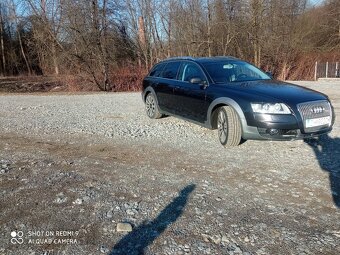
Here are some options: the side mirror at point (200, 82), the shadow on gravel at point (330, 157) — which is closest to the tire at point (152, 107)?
the side mirror at point (200, 82)

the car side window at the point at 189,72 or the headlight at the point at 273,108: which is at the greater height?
the car side window at the point at 189,72

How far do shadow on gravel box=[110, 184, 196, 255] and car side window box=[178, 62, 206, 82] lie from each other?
3476mm

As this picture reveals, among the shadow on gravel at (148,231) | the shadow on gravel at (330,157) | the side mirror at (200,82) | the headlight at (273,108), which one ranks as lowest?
the shadow on gravel at (330,157)

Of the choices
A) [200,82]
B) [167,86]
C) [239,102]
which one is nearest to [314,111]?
[239,102]

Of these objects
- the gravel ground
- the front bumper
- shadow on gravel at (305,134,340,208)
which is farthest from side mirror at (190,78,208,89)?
shadow on gravel at (305,134,340,208)

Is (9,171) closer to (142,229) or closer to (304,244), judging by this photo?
(142,229)

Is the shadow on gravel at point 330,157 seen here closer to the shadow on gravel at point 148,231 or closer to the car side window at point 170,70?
the shadow on gravel at point 148,231

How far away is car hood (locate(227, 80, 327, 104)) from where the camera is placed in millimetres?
5418

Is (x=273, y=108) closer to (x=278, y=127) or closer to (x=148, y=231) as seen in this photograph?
(x=278, y=127)

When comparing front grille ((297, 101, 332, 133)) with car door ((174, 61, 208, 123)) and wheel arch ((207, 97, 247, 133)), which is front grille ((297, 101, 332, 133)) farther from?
car door ((174, 61, 208, 123))

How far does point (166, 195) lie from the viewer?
395cm

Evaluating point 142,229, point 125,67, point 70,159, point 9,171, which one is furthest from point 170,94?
point 125,67

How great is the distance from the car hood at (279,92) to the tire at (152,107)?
2.75 meters

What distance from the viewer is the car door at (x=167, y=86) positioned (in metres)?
7.61
